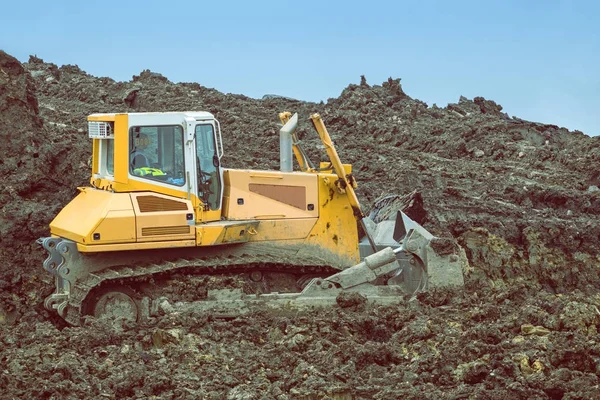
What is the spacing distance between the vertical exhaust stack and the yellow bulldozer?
1.36 ft

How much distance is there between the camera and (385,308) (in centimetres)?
1274

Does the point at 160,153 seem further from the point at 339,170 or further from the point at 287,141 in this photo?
the point at 339,170

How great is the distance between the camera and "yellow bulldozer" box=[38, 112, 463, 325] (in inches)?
510

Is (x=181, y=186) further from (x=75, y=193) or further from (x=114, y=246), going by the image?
(x=75, y=193)

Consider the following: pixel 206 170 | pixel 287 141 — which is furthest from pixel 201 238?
pixel 287 141

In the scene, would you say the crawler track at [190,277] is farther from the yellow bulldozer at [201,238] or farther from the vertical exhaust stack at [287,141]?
the vertical exhaust stack at [287,141]

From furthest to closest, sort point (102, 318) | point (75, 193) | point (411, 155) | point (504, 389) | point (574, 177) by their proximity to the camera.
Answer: point (411, 155) → point (574, 177) → point (75, 193) → point (102, 318) → point (504, 389)

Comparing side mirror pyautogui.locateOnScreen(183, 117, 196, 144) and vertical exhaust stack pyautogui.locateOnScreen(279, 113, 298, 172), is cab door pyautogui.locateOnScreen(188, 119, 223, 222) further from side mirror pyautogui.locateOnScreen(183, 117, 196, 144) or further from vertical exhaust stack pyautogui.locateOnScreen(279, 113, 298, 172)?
vertical exhaust stack pyautogui.locateOnScreen(279, 113, 298, 172)

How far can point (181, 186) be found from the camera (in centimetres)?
1331

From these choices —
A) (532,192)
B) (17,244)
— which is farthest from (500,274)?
(17,244)

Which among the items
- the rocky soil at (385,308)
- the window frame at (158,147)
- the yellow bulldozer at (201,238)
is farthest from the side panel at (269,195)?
the rocky soil at (385,308)

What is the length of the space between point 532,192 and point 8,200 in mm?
9208

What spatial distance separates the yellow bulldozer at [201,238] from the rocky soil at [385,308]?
434 millimetres

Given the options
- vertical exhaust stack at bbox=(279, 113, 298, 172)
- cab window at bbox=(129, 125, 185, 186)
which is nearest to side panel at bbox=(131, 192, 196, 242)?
cab window at bbox=(129, 125, 185, 186)
